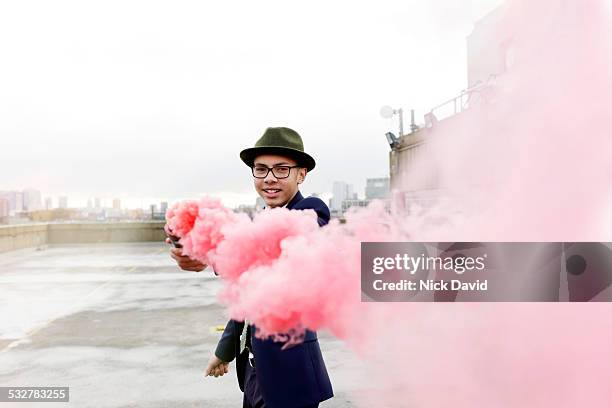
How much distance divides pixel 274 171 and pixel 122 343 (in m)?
4.93

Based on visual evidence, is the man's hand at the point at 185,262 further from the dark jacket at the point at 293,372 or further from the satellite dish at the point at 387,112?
the satellite dish at the point at 387,112

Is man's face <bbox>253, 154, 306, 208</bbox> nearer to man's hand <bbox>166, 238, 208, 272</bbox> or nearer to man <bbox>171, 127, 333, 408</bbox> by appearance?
man <bbox>171, 127, 333, 408</bbox>

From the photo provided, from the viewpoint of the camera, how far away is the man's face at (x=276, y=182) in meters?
2.41

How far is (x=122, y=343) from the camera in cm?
627

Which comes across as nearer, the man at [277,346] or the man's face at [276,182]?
the man at [277,346]

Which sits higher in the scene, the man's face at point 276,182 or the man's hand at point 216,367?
the man's face at point 276,182

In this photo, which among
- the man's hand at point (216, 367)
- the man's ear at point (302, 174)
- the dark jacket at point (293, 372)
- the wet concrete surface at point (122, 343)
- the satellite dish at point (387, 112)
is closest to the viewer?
the dark jacket at point (293, 372)

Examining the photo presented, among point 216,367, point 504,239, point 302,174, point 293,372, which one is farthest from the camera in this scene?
point 504,239

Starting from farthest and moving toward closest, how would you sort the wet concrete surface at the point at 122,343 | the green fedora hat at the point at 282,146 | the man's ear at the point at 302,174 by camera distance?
1. the wet concrete surface at the point at 122,343
2. the man's ear at the point at 302,174
3. the green fedora hat at the point at 282,146

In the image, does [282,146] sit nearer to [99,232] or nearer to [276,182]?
[276,182]

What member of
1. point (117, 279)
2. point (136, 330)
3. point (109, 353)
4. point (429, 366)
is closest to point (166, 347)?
point (109, 353)

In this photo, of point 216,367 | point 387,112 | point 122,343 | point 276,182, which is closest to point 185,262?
point 276,182

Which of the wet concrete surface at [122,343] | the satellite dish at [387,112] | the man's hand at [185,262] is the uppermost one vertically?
the satellite dish at [387,112]

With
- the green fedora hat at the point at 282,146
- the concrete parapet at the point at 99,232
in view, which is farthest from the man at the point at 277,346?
the concrete parapet at the point at 99,232
